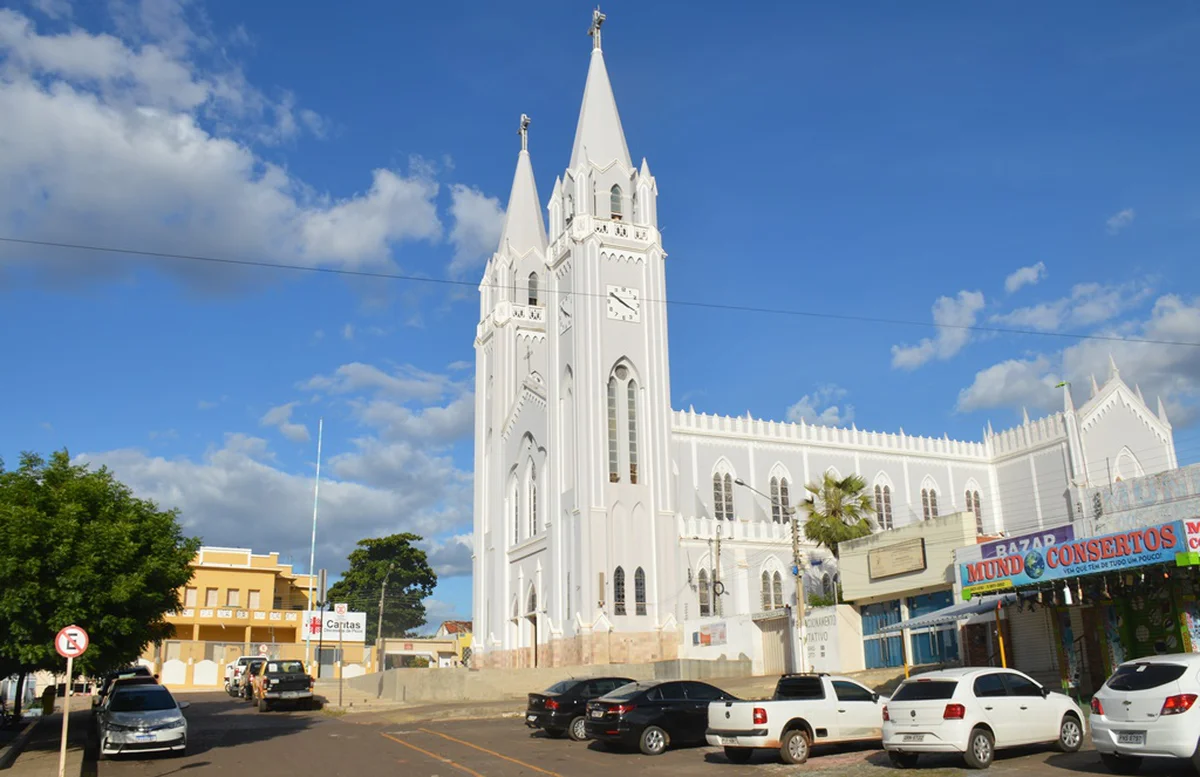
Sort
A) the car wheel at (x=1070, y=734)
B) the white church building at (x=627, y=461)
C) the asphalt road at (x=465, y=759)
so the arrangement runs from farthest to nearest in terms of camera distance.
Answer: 1. the white church building at (x=627, y=461)
2. the car wheel at (x=1070, y=734)
3. the asphalt road at (x=465, y=759)

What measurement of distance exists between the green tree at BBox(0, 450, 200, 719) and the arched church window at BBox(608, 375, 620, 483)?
26459 mm

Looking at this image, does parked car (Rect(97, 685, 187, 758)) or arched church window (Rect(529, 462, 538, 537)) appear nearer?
parked car (Rect(97, 685, 187, 758))

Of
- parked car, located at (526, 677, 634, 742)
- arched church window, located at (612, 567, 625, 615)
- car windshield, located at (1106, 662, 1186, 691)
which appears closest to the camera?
car windshield, located at (1106, 662, 1186, 691)

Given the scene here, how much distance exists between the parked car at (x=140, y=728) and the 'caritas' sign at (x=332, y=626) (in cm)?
1664

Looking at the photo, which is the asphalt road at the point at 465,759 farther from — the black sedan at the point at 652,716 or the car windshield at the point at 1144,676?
the car windshield at the point at 1144,676

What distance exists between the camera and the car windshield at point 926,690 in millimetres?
15156

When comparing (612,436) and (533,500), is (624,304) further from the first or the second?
(533,500)

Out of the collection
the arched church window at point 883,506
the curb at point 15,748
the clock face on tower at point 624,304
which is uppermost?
the clock face on tower at point 624,304

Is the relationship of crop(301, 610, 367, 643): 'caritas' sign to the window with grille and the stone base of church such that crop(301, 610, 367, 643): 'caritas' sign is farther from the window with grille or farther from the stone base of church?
the window with grille

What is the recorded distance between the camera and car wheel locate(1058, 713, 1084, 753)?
16.1m

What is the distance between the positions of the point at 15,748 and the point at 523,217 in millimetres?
46804

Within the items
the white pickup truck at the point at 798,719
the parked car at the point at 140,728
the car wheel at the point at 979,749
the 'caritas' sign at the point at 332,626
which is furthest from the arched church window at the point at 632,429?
the car wheel at the point at 979,749

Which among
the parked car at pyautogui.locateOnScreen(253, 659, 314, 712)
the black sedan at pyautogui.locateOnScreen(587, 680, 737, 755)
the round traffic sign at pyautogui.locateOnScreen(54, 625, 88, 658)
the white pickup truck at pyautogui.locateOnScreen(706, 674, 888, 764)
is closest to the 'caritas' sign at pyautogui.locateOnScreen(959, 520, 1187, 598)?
the white pickup truck at pyautogui.locateOnScreen(706, 674, 888, 764)

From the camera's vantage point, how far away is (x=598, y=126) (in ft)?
180
